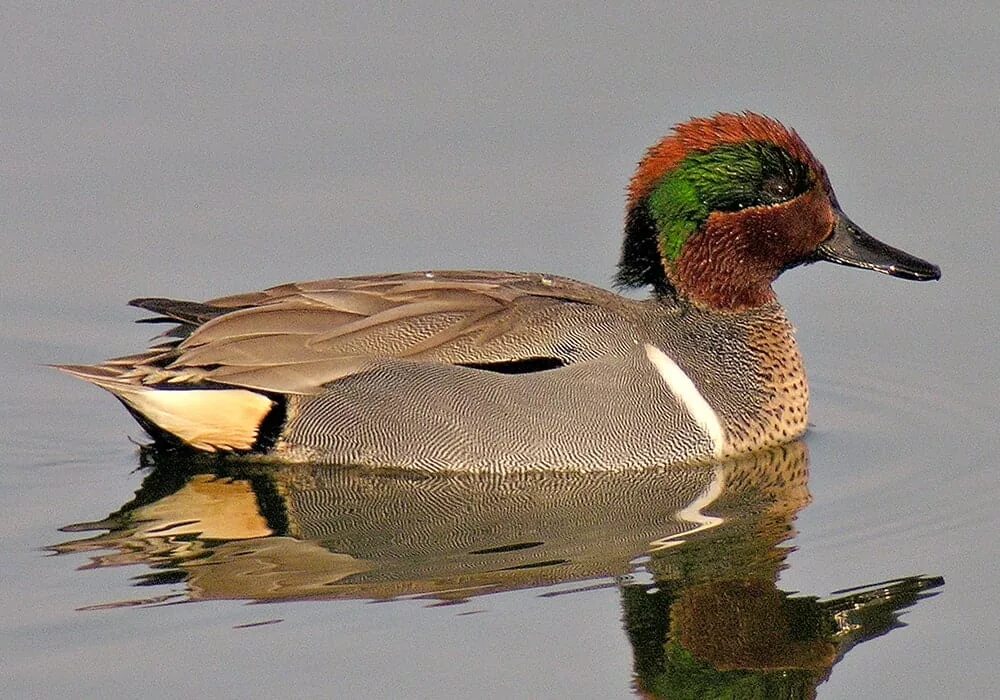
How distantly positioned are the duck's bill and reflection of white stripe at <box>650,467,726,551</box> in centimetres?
140

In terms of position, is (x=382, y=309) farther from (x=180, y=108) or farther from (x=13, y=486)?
(x=180, y=108)

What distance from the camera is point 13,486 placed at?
31.6 ft

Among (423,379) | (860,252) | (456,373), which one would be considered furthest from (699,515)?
(860,252)

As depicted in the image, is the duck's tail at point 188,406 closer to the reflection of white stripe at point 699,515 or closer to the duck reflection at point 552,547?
the duck reflection at point 552,547

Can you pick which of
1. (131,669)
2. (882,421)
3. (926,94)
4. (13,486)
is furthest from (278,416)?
(926,94)

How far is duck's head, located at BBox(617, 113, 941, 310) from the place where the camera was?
10289 mm

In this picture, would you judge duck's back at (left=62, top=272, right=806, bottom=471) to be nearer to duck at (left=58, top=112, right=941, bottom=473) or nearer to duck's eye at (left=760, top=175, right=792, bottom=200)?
duck at (left=58, top=112, right=941, bottom=473)

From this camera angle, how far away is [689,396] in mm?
10047

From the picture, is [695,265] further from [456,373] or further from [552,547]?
[552,547]

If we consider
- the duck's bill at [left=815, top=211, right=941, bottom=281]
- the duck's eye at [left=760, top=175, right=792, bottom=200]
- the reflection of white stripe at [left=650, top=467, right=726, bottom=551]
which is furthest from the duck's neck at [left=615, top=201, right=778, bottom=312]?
the reflection of white stripe at [left=650, top=467, right=726, bottom=551]

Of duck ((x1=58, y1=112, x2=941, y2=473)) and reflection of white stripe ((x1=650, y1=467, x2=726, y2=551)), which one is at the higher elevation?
duck ((x1=58, y1=112, x2=941, y2=473))

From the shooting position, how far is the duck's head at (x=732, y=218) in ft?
33.8

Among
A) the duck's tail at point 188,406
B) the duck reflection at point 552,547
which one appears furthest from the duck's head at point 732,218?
the duck's tail at point 188,406

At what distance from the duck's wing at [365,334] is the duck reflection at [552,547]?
0.52 m
